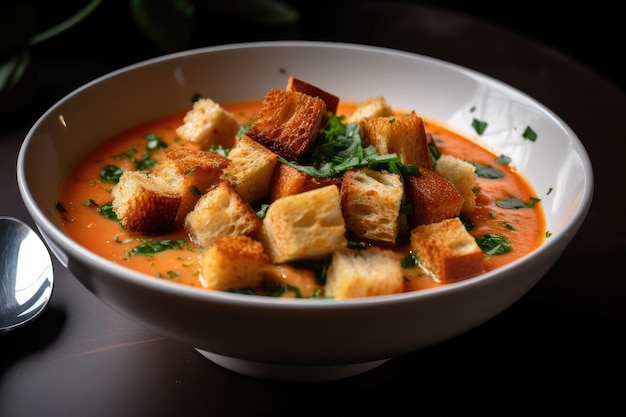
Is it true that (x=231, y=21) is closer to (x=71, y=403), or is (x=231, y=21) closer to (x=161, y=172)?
(x=161, y=172)

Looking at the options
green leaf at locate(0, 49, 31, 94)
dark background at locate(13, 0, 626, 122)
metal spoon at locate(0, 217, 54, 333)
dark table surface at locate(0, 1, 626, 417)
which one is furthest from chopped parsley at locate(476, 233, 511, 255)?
green leaf at locate(0, 49, 31, 94)

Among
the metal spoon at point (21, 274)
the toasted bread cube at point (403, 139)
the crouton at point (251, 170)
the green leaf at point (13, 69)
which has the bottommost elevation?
the metal spoon at point (21, 274)

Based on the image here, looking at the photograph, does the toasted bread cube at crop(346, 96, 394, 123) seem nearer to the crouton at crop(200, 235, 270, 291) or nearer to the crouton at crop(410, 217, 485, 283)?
the crouton at crop(410, 217, 485, 283)

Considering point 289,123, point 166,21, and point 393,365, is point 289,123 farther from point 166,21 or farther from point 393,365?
point 166,21

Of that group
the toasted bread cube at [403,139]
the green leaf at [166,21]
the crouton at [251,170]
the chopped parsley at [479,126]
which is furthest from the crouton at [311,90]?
the green leaf at [166,21]

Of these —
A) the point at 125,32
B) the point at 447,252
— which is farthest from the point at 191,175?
the point at 125,32

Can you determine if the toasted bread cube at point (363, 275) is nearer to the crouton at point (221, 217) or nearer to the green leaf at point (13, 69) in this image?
the crouton at point (221, 217)
